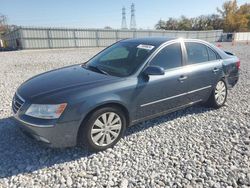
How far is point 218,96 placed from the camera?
480 cm

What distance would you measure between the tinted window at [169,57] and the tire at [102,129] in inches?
43.2

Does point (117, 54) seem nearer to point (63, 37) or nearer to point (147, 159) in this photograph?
point (147, 159)

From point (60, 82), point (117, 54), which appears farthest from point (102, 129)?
point (117, 54)

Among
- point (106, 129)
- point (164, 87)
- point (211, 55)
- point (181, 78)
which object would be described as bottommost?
point (106, 129)

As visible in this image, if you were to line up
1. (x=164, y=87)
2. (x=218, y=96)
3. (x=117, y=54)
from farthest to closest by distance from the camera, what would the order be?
(x=218, y=96) < (x=117, y=54) < (x=164, y=87)

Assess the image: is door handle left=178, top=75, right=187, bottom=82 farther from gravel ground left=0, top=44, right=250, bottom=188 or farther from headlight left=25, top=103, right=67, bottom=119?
headlight left=25, top=103, right=67, bottom=119

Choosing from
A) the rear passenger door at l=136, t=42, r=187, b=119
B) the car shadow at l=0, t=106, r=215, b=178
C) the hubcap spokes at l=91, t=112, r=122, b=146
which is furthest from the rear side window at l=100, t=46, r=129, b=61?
the car shadow at l=0, t=106, r=215, b=178

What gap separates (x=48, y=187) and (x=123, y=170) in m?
0.92

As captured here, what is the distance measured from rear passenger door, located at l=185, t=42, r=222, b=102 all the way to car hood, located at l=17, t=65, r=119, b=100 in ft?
5.35

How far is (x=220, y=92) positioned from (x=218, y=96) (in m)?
0.11

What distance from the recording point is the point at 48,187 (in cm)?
250

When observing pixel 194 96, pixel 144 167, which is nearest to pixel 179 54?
pixel 194 96

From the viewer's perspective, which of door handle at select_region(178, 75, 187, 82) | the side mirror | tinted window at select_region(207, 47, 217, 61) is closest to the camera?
the side mirror

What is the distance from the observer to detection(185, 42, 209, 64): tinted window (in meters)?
4.15
